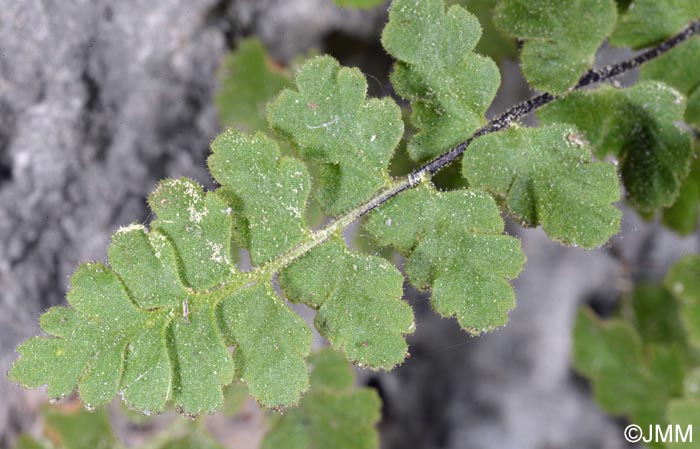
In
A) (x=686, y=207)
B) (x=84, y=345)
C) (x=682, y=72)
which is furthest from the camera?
(x=686, y=207)

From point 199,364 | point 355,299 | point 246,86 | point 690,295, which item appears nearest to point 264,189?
point 355,299

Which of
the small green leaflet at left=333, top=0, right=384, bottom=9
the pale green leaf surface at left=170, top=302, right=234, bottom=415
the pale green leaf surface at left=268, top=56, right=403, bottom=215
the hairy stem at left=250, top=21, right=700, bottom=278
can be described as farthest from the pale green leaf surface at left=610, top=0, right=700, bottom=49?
the pale green leaf surface at left=170, top=302, right=234, bottom=415

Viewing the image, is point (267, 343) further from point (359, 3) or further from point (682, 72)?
point (682, 72)

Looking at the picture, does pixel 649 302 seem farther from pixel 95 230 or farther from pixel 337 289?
pixel 95 230

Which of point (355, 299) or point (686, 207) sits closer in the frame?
point (355, 299)

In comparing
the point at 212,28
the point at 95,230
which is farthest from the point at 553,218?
the point at 95,230

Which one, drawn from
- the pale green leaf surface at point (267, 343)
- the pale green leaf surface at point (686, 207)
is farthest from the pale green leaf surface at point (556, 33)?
the pale green leaf surface at point (267, 343)

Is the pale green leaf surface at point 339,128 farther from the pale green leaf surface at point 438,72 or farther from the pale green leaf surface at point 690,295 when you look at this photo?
the pale green leaf surface at point 690,295
